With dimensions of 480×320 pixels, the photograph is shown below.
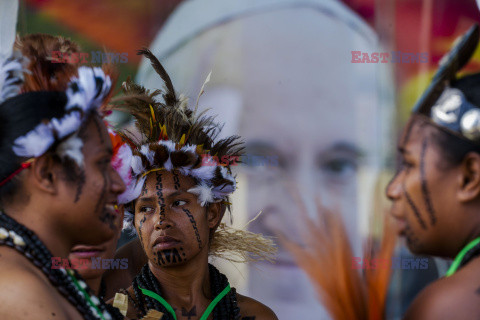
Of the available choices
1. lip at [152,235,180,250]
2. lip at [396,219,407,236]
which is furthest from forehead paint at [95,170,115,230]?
lip at [396,219,407,236]

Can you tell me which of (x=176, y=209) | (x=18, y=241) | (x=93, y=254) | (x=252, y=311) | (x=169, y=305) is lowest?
(x=252, y=311)

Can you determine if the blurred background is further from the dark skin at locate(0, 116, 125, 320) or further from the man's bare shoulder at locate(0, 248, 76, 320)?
the man's bare shoulder at locate(0, 248, 76, 320)

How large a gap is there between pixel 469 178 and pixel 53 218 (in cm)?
149

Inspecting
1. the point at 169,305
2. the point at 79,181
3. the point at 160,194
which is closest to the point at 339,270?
the point at 169,305

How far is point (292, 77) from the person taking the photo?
197 inches

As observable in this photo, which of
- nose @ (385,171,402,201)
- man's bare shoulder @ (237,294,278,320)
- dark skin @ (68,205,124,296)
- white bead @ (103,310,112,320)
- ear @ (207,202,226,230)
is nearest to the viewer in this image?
white bead @ (103,310,112,320)

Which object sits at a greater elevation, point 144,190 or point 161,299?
point 144,190

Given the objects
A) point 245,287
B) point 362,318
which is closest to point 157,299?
point 362,318

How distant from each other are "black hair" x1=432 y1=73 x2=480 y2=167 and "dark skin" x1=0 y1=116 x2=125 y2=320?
3.97ft

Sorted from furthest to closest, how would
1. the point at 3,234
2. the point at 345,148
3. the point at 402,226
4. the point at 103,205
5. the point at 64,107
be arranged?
the point at 345,148, the point at 402,226, the point at 103,205, the point at 64,107, the point at 3,234

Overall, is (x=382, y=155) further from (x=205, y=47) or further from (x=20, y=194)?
(x=20, y=194)

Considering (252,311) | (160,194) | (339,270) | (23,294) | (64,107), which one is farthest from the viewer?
(339,270)

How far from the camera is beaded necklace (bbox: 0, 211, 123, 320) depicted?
2.00 m

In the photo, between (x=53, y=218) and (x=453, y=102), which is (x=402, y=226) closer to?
(x=453, y=102)
